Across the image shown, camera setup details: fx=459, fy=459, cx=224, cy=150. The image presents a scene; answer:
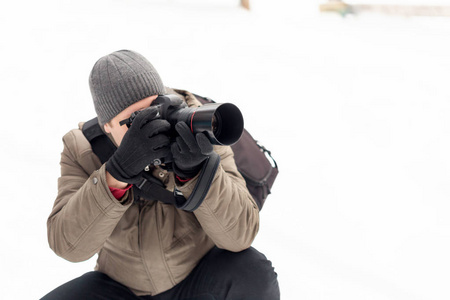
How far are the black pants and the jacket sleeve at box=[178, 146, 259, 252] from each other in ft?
0.12

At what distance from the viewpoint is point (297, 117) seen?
6.33 ft

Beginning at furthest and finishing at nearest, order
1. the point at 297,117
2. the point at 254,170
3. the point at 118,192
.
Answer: the point at 297,117, the point at 254,170, the point at 118,192

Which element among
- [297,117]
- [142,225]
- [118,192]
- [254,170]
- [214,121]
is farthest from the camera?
[297,117]

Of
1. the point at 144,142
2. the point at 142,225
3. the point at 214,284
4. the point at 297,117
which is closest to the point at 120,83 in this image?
the point at 144,142

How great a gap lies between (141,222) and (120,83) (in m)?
0.31

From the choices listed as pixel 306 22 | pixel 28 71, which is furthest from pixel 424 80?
pixel 28 71

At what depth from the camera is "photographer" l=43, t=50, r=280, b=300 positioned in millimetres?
897

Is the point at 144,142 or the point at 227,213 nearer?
the point at 144,142

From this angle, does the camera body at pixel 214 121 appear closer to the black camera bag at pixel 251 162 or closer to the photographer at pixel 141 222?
the photographer at pixel 141 222

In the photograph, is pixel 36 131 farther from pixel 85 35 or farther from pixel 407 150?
pixel 407 150

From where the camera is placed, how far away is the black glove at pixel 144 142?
0.78 metres

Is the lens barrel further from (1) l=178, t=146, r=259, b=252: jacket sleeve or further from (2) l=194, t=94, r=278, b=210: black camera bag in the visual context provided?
(2) l=194, t=94, r=278, b=210: black camera bag

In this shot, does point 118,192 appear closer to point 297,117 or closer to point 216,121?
point 216,121

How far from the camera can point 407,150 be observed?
65.8 inches
